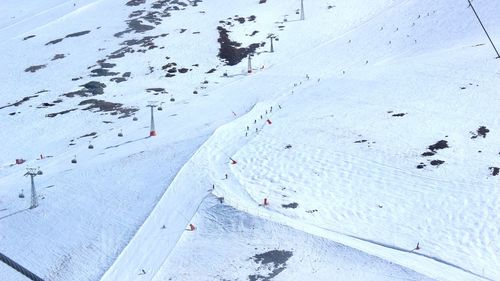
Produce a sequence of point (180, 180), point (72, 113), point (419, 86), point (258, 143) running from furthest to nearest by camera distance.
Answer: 1. point (72, 113)
2. point (419, 86)
3. point (258, 143)
4. point (180, 180)

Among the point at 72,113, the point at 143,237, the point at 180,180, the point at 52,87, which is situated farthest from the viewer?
the point at 52,87

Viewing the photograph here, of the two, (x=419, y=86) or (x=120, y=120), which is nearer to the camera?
(x=419, y=86)

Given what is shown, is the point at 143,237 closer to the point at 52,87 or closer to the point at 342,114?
the point at 342,114

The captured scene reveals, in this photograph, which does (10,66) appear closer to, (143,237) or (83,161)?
(83,161)

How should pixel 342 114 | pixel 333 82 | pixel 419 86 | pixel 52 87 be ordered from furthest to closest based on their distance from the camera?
pixel 52 87 → pixel 333 82 → pixel 419 86 → pixel 342 114

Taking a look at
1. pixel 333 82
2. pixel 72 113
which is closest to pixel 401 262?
pixel 333 82

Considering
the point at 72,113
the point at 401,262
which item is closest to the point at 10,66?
the point at 72,113
